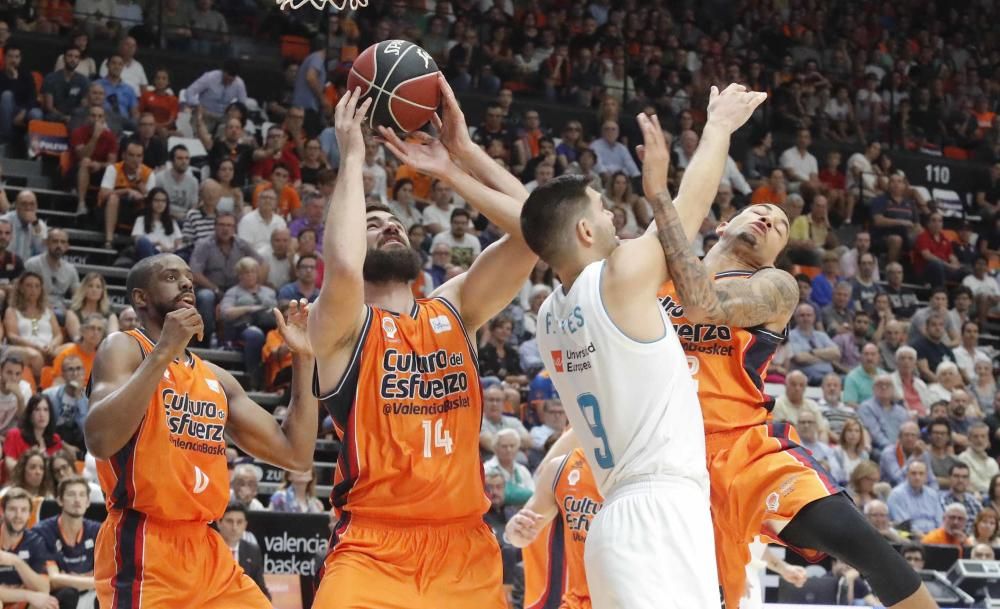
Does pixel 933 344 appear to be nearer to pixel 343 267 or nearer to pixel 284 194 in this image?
pixel 284 194

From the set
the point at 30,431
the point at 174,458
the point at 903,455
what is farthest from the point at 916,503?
the point at 174,458

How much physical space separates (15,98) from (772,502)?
460 inches

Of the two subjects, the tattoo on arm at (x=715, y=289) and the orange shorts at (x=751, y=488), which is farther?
the orange shorts at (x=751, y=488)

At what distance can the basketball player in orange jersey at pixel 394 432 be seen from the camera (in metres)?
4.87

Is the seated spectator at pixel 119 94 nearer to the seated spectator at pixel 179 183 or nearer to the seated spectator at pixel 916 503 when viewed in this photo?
the seated spectator at pixel 179 183

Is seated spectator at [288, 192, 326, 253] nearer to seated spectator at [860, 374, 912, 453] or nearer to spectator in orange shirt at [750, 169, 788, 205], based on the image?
seated spectator at [860, 374, 912, 453]

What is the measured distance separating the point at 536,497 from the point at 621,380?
2669mm

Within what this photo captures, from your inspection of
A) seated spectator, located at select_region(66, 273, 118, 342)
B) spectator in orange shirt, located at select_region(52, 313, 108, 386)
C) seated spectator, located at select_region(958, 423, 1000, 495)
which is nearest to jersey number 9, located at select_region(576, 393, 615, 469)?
spectator in orange shirt, located at select_region(52, 313, 108, 386)

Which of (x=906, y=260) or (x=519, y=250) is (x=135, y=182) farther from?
(x=906, y=260)

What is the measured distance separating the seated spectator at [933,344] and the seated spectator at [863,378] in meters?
1.49

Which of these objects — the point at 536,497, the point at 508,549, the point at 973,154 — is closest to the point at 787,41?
the point at 973,154

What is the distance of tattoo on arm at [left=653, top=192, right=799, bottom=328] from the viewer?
15.6 ft

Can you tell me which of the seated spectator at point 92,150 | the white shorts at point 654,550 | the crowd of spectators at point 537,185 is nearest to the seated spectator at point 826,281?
the crowd of spectators at point 537,185

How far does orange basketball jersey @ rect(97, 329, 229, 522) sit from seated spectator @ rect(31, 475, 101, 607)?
358 cm
